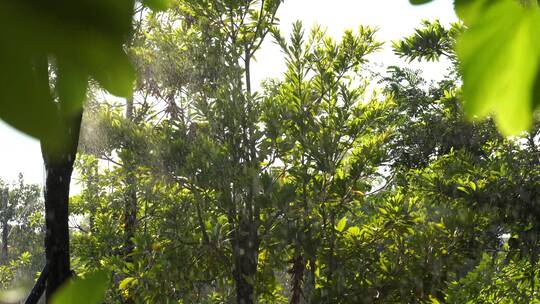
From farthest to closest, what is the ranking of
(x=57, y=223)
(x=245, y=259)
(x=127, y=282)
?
(x=245, y=259)
(x=127, y=282)
(x=57, y=223)

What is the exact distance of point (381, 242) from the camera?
4.69 metres

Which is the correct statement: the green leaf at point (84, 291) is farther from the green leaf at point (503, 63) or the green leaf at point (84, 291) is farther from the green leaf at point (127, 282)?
the green leaf at point (127, 282)

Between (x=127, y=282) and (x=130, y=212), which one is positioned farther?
(x=130, y=212)

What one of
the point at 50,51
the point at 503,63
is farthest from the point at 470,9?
the point at 50,51

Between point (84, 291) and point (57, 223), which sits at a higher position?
point (57, 223)

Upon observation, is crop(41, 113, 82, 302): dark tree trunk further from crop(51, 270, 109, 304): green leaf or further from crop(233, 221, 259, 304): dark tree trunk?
crop(233, 221, 259, 304): dark tree trunk

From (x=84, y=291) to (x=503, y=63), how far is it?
25cm

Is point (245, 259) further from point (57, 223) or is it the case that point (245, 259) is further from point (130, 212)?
point (57, 223)

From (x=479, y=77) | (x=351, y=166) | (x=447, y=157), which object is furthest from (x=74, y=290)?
(x=447, y=157)

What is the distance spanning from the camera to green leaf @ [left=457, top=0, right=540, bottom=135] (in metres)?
0.33

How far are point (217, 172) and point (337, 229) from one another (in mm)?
1080

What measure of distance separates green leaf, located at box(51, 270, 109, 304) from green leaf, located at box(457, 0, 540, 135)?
21 centimetres

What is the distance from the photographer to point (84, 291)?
26cm

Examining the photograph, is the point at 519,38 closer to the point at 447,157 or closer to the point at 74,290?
the point at 74,290
